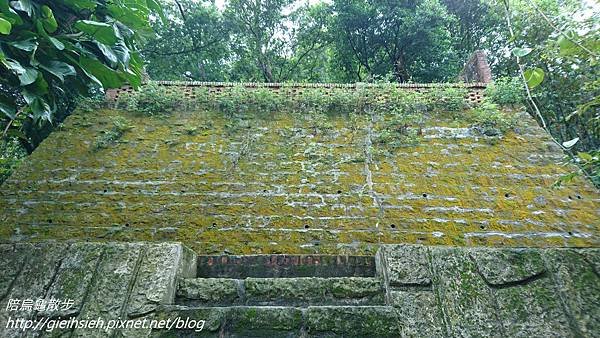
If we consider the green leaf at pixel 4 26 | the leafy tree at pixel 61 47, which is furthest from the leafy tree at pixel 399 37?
the green leaf at pixel 4 26

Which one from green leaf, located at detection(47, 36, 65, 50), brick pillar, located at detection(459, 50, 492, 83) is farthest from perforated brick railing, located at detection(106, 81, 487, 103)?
green leaf, located at detection(47, 36, 65, 50)

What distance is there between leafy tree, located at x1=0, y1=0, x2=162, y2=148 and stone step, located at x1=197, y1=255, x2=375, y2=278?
1493 millimetres

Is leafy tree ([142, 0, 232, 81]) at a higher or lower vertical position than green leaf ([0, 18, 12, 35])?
higher

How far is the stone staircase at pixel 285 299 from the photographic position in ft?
4.82

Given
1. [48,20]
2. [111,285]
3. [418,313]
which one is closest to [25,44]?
[48,20]

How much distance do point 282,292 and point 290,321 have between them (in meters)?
0.23

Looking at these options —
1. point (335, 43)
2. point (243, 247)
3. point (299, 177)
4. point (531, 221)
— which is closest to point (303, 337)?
point (243, 247)

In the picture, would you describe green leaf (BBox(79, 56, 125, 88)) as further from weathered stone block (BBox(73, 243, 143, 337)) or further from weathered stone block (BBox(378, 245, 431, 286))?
weathered stone block (BBox(378, 245, 431, 286))

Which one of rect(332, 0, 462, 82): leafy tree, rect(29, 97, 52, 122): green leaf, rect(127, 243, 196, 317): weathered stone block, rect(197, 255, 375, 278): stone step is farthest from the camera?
rect(332, 0, 462, 82): leafy tree

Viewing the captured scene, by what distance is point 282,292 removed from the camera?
5.64 ft

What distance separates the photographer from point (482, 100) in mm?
4715

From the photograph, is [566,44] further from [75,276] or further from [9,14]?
[9,14]

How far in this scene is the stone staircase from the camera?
1470 millimetres

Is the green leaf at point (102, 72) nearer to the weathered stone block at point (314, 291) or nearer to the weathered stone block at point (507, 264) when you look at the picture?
the weathered stone block at point (314, 291)
